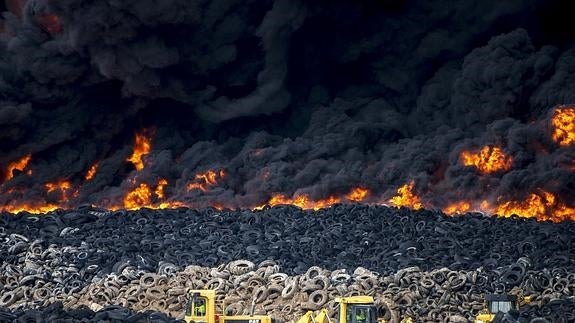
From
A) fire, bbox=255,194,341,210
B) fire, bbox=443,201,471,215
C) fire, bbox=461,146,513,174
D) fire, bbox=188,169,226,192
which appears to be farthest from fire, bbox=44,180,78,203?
fire, bbox=461,146,513,174

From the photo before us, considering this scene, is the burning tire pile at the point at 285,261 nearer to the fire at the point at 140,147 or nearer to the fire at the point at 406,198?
the fire at the point at 406,198

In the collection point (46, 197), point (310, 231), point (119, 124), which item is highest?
point (119, 124)

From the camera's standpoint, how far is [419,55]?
207ft

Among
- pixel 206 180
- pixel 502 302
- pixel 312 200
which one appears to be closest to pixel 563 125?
pixel 312 200

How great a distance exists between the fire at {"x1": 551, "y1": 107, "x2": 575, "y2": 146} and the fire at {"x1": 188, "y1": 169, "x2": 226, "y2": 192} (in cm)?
1760

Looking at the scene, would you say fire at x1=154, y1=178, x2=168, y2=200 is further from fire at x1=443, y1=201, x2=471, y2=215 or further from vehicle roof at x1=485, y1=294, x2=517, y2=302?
vehicle roof at x1=485, y1=294, x2=517, y2=302

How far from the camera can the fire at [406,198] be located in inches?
2115

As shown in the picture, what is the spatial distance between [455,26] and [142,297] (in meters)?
33.5

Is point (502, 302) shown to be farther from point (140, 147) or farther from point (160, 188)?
point (140, 147)

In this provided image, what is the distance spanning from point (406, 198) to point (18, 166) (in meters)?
20.9

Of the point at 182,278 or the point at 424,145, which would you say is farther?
the point at 424,145

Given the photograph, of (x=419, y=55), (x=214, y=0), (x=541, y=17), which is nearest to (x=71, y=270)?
(x=214, y=0)

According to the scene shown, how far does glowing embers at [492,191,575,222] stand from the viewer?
48281 mm

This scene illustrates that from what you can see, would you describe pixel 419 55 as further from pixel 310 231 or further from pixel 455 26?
pixel 310 231
